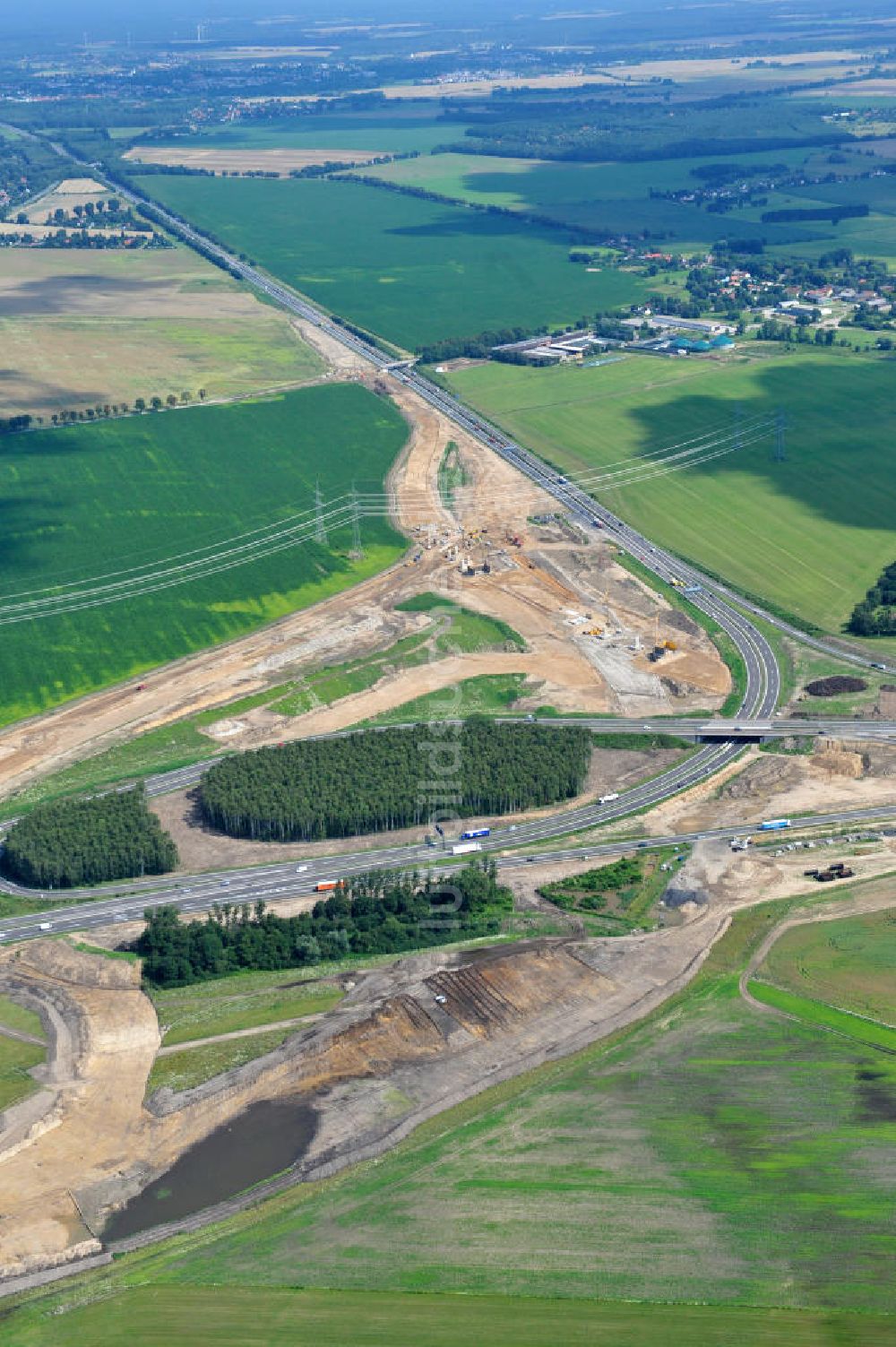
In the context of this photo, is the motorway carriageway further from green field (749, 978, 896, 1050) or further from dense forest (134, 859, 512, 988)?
green field (749, 978, 896, 1050)

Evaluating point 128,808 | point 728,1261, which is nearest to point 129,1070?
point 128,808

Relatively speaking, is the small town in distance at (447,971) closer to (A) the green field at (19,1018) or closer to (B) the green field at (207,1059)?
(B) the green field at (207,1059)

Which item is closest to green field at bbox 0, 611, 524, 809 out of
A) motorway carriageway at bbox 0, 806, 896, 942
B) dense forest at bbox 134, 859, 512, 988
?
motorway carriageway at bbox 0, 806, 896, 942

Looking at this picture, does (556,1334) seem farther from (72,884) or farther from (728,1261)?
(72,884)

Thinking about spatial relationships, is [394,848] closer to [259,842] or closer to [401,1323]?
[259,842]

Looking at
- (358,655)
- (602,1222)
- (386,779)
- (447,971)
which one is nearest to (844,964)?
(447,971)

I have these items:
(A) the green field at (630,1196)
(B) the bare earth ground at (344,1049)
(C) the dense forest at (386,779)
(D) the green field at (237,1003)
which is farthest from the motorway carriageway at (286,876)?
(A) the green field at (630,1196)
